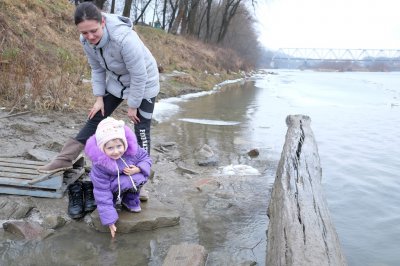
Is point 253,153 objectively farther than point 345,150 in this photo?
No

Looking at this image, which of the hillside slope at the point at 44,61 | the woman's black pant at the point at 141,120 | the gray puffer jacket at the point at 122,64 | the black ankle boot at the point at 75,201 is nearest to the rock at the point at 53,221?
the black ankle boot at the point at 75,201

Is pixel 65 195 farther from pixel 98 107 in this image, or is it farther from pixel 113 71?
pixel 113 71

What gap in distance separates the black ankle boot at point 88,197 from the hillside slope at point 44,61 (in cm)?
356

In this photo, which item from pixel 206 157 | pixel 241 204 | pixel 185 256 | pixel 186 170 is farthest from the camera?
pixel 206 157

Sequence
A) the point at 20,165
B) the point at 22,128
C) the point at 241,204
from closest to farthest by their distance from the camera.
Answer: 1. the point at 20,165
2. the point at 241,204
3. the point at 22,128

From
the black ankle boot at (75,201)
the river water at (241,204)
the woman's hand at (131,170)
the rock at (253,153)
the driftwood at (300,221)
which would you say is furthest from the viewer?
the rock at (253,153)

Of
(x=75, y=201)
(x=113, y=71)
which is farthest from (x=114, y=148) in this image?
(x=113, y=71)

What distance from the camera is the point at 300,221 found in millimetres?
2936

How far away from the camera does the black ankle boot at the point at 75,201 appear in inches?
135

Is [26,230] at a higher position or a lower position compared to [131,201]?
lower

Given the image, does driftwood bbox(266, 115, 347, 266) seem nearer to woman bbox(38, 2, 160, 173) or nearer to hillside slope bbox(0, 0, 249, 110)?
woman bbox(38, 2, 160, 173)

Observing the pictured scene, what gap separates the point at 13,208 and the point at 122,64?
4.81ft

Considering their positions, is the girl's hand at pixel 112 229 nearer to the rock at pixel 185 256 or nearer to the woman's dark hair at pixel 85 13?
the rock at pixel 185 256

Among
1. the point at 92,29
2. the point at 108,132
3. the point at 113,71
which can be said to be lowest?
the point at 108,132
